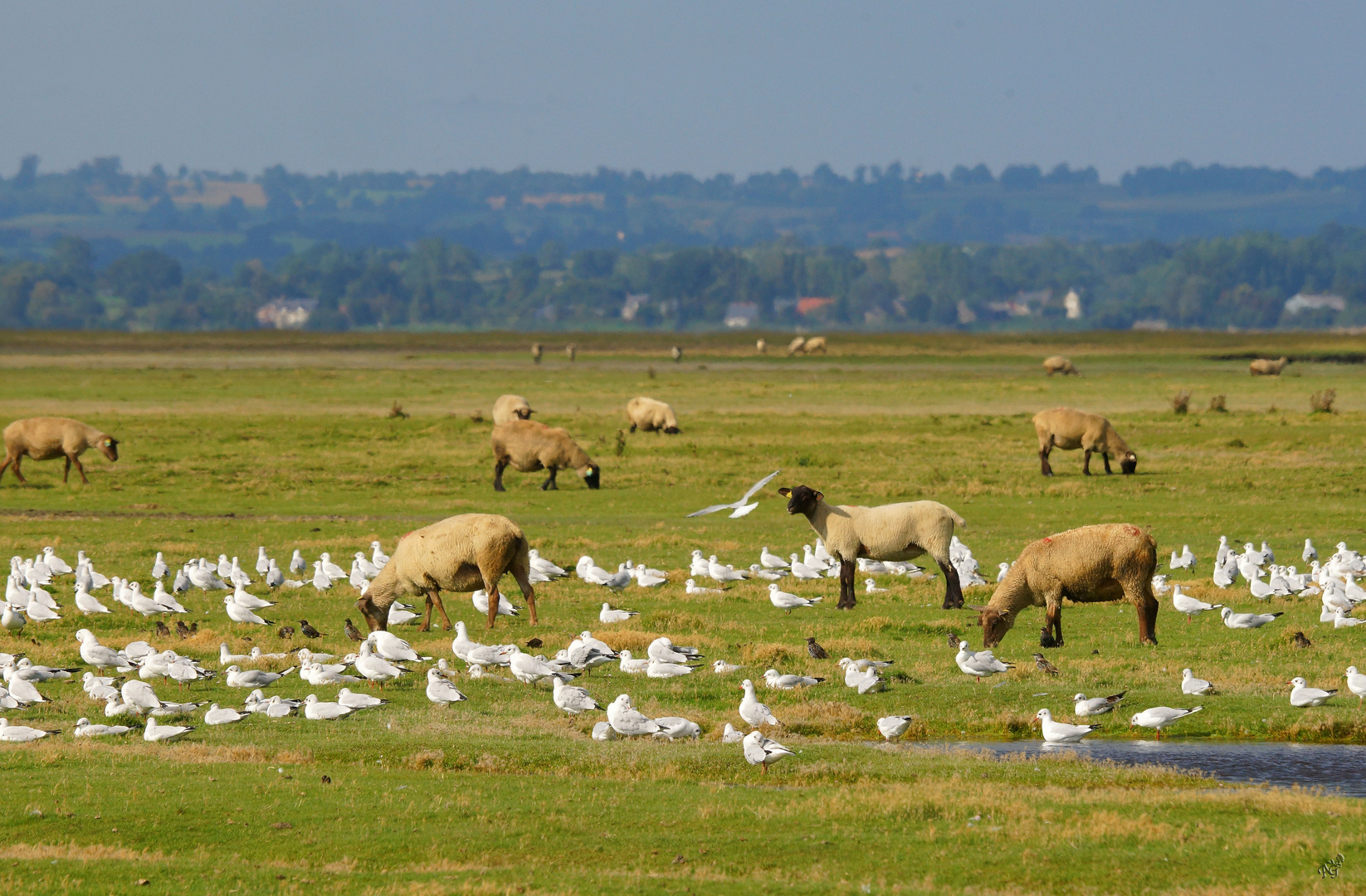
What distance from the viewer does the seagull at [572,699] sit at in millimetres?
16453

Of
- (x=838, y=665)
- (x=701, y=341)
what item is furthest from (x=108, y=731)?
(x=701, y=341)

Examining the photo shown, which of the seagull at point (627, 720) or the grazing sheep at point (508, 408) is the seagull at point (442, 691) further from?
the grazing sheep at point (508, 408)

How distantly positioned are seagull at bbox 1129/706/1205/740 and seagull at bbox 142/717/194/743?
9.48m

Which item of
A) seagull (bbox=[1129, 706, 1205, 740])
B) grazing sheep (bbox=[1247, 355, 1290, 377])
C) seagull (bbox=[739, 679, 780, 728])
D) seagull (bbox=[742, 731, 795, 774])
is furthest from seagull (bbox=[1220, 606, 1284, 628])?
grazing sheep (bbox=[1247, 355, 1290, 377])

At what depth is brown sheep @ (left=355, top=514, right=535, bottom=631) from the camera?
21.4 metres

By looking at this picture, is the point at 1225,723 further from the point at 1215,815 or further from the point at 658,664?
the point at 658,664

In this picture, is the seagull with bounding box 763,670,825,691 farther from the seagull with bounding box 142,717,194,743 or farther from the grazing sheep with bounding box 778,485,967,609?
the seagull with bounding box 142,717,194,743

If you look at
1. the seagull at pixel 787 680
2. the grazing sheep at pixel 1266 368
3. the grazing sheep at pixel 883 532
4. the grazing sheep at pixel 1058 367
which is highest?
the grazing sheep at pixel 883 532

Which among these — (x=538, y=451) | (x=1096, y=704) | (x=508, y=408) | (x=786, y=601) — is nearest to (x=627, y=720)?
(x=1096, y=704)

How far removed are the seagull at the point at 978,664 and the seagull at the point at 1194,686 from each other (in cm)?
210

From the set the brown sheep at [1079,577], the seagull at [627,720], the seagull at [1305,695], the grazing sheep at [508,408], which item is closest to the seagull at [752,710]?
the seagull at [627,720]

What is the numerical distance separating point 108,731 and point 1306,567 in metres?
19.8

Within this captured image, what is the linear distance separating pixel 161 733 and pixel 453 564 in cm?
653

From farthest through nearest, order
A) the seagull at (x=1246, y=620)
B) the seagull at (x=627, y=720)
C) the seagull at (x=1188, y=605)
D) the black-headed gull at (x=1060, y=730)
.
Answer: the seagull at (x=1188, y=605), the seagull at (x=1246, y=620), the seagull at (x=627, y=720), the black-headed gull at (x=1060, y=730)
